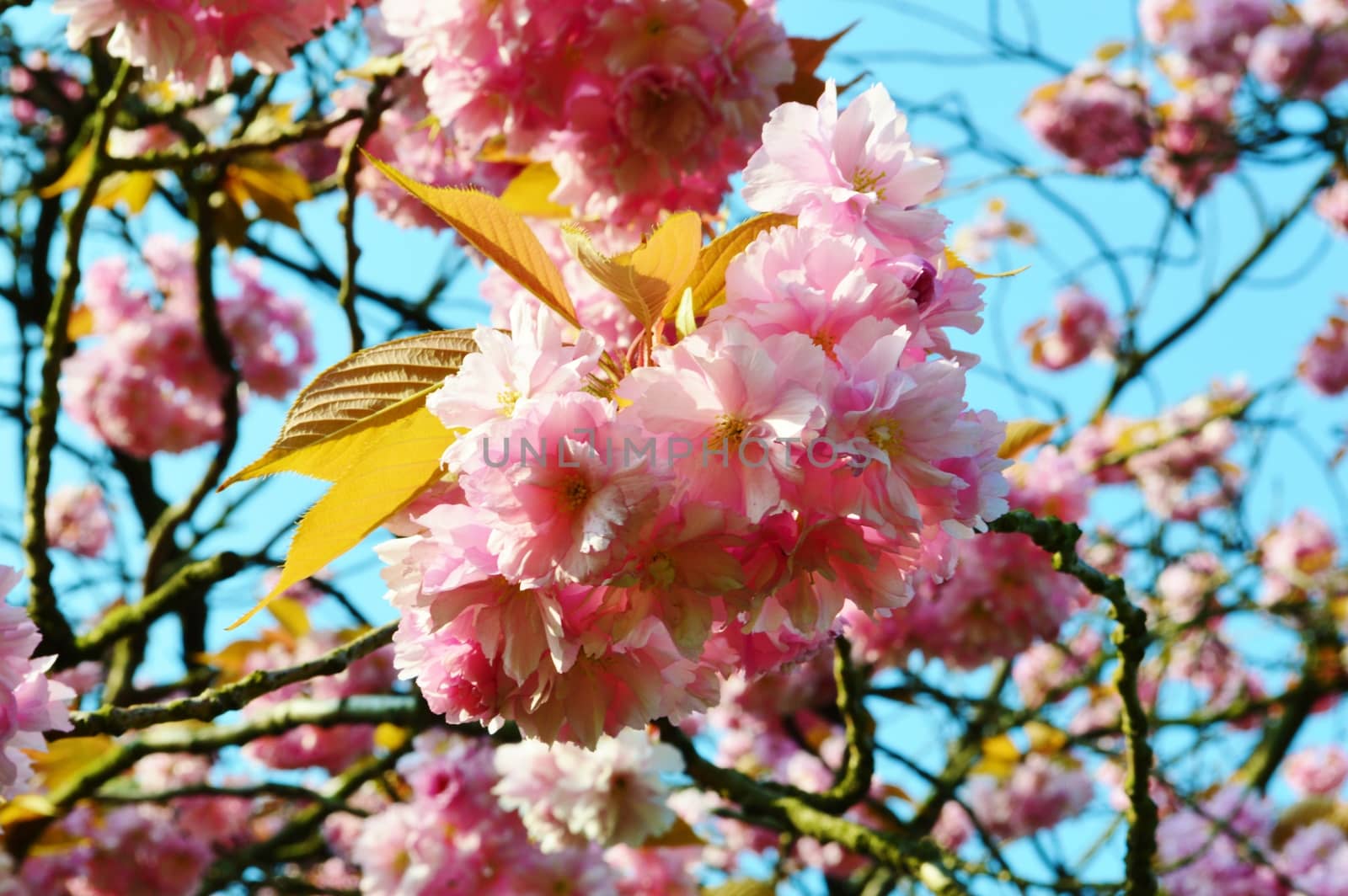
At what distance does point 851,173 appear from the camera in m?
1.03

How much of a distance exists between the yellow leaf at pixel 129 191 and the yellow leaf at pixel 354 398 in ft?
7.19

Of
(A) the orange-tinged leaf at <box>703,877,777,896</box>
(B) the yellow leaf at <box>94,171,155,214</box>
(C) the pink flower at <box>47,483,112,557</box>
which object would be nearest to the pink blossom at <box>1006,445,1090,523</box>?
(A) the orange-tinged leaf at <box>703,877,777,896</box>

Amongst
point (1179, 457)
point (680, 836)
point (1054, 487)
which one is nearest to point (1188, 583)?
point (1179, 457)

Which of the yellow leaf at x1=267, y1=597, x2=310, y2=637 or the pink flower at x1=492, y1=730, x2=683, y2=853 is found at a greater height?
the yellow leaf at x1=267, y1=597, x2=310, y2=637

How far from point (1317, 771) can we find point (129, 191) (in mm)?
7192

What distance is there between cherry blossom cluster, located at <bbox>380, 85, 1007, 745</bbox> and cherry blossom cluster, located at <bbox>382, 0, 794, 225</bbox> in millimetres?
733

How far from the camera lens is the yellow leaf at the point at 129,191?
9.56 feet

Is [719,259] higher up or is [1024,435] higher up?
[1024,435]

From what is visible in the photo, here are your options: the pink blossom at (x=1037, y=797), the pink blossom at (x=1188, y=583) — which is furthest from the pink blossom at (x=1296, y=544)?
the pink blossom at (x=1037, y=797)

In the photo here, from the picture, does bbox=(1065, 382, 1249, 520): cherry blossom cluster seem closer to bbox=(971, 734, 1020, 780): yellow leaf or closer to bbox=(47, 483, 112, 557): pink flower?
bbox=(971, 734, 1020, 780): yellow leaf

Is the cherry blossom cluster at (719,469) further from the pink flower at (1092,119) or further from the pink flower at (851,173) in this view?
the pink flower at (1092,119)

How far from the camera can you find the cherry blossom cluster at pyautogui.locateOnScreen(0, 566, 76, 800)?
1190mm

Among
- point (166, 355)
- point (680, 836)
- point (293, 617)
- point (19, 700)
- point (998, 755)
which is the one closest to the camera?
point (19, 700)

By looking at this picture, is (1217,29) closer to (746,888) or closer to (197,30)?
(746,888)
